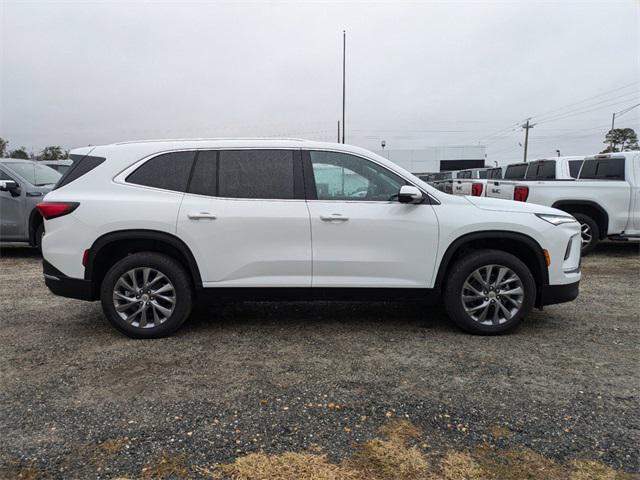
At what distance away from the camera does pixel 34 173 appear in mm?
9008

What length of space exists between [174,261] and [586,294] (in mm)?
5001

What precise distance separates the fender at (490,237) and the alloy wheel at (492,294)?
233mm

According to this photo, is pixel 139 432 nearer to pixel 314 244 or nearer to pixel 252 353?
pixel 252 353

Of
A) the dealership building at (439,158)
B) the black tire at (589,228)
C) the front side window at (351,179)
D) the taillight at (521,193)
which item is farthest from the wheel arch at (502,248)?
the dealership building at (439,158)

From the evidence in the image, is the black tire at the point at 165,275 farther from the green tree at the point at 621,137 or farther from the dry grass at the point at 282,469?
the green tree at the point at 621,137

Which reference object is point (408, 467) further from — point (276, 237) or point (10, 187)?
point (10, 187)

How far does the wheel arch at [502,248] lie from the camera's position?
4484mm

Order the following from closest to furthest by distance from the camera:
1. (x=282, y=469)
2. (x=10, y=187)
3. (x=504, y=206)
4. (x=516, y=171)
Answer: (x=282, y=469) < (x=504, y=206) < (x=10, y=187) < (x=516, y=171)

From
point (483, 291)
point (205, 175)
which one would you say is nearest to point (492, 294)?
point (483, 291)

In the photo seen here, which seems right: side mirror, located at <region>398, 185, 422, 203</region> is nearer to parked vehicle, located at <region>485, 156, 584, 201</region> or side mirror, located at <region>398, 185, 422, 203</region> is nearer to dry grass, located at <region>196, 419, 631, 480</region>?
dry grass, located at <region>196, 419, 631, 480</region>

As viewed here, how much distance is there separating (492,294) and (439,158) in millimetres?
55743

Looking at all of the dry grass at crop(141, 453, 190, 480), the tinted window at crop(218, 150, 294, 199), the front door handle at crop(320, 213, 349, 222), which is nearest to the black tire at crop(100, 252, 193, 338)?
the tinted window at crop(218, 150, 294, 199)

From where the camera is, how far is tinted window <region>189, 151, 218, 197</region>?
14.7 feet

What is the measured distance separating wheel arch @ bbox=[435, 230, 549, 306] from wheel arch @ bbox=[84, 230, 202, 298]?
226 centimetres
